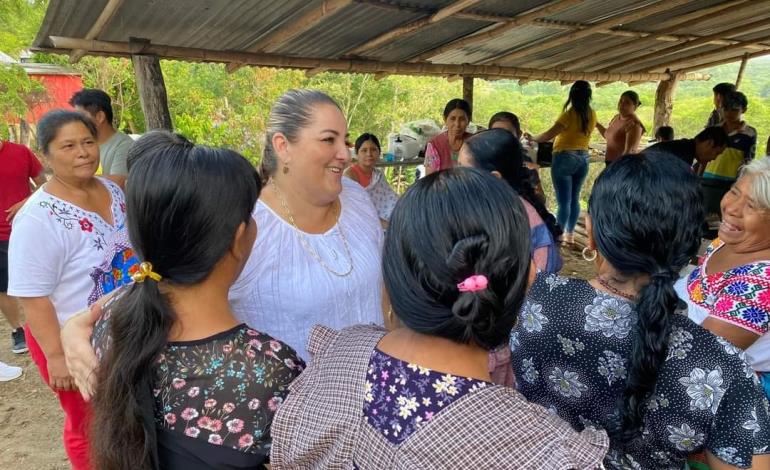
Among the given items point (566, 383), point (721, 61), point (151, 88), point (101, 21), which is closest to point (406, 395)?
point (566, 383)

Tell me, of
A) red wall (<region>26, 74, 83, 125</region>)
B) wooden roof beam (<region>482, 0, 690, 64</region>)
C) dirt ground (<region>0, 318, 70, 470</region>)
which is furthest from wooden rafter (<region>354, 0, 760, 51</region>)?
red wall (<region>26, 74, 83, 125</region>)

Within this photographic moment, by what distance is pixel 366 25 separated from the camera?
13.6 feet

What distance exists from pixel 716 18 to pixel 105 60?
11.6 m

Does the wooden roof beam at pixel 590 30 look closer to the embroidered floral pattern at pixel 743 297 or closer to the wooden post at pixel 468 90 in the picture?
the wooden post at pixel 468 90

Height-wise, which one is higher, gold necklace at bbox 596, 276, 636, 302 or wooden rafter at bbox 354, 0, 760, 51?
wooden rafter at bbox 354, 0, 760, 51

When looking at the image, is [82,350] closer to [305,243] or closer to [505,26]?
[305,243]

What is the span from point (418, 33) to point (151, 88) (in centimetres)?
237

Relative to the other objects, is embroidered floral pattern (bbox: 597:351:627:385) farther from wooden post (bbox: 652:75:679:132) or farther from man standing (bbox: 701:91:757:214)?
wooden post (bbox: 652:75:679:132)

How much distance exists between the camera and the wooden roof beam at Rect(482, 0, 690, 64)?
418cm

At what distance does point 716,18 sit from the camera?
16.4ft

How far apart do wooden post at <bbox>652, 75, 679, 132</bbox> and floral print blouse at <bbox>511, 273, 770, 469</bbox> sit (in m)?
8.15

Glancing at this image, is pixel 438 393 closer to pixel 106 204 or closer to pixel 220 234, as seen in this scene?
pixel 220 234

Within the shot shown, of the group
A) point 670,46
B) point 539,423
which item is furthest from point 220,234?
point 670,46

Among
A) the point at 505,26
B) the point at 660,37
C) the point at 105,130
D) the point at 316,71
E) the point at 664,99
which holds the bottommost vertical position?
the point at 664,99
